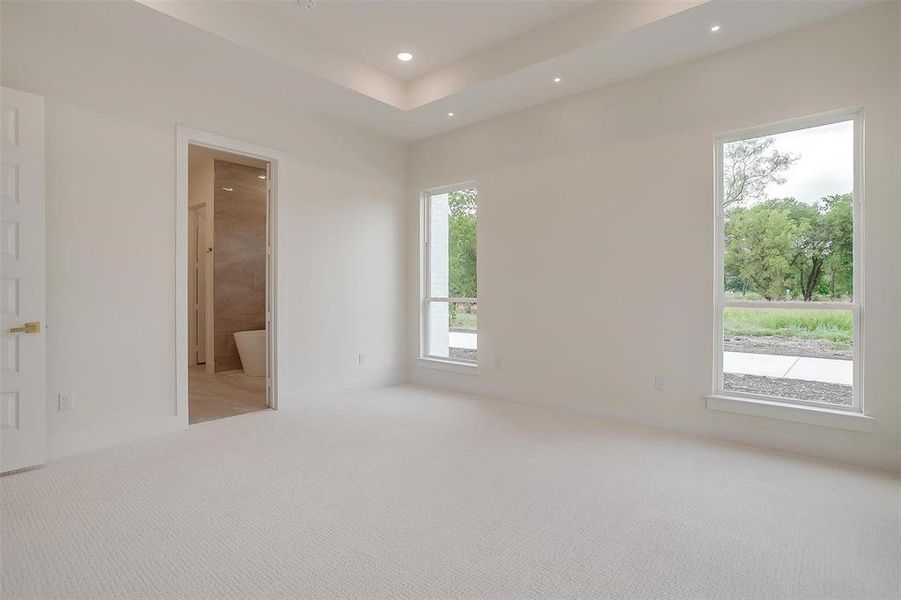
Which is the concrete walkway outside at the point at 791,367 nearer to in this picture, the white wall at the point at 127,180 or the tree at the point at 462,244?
the tree at the point at 462,244

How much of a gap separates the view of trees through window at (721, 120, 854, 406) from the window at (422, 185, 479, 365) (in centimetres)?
247

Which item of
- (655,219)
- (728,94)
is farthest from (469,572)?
(728,94)

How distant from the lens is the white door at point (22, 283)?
9.03ft

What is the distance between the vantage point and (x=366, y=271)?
5203 mm

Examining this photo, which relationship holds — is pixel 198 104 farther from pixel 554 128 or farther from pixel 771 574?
pixel 771 574

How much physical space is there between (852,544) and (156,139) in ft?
16.2

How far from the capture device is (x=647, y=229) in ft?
12.6

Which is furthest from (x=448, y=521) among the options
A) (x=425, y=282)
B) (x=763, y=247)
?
(x=425, y=282)

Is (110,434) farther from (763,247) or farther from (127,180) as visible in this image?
(763,247)

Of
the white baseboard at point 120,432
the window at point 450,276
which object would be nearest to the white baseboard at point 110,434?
the white baseboard at point 120,432

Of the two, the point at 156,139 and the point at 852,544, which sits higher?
the point at 156,139

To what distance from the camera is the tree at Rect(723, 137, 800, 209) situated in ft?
11.1

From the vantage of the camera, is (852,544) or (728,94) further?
(728,94)

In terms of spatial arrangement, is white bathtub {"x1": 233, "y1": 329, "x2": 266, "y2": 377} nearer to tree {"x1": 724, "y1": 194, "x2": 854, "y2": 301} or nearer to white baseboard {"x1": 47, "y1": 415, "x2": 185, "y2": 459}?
white baseboard {"x1": 47, "y1": 415, "x2": 185, "y2": 459}
